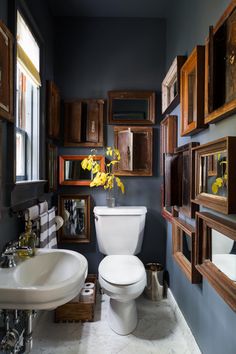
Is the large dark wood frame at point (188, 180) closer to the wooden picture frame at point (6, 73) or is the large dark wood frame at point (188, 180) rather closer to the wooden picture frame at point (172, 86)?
the wooden picture frame at point (172, 86)

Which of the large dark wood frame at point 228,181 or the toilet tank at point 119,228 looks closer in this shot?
the large dark wood frame at point 228,181

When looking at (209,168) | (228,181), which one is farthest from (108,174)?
(228,181)

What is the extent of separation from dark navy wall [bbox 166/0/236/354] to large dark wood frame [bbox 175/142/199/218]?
92 mm

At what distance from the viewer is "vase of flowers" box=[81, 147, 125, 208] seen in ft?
7.80

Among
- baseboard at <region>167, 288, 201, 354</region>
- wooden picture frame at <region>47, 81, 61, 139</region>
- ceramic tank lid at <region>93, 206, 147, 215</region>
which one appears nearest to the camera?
baseboard at <region>167, 288, 201, 354</region>

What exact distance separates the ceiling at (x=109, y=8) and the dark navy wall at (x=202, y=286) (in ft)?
0.68

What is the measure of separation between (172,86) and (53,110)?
100 cm

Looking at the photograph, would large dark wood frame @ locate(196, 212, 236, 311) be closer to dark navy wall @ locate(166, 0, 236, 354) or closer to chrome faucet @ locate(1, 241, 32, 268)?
dark navy wall @ locate(166, 0, 236, 354)

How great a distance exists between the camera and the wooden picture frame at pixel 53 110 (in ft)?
7.06

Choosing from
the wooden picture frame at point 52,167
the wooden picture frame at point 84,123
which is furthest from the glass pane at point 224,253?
the wooden picture frame at point 84,123

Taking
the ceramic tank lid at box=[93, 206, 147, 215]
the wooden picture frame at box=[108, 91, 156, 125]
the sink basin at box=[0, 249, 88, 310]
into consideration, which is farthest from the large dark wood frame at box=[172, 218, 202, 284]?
the wooden picture frame at box=[108, 91, 156, 125]

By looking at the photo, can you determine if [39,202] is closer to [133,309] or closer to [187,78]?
[133,309]

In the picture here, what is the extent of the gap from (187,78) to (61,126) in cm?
133

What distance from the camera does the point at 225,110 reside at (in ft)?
3.54
